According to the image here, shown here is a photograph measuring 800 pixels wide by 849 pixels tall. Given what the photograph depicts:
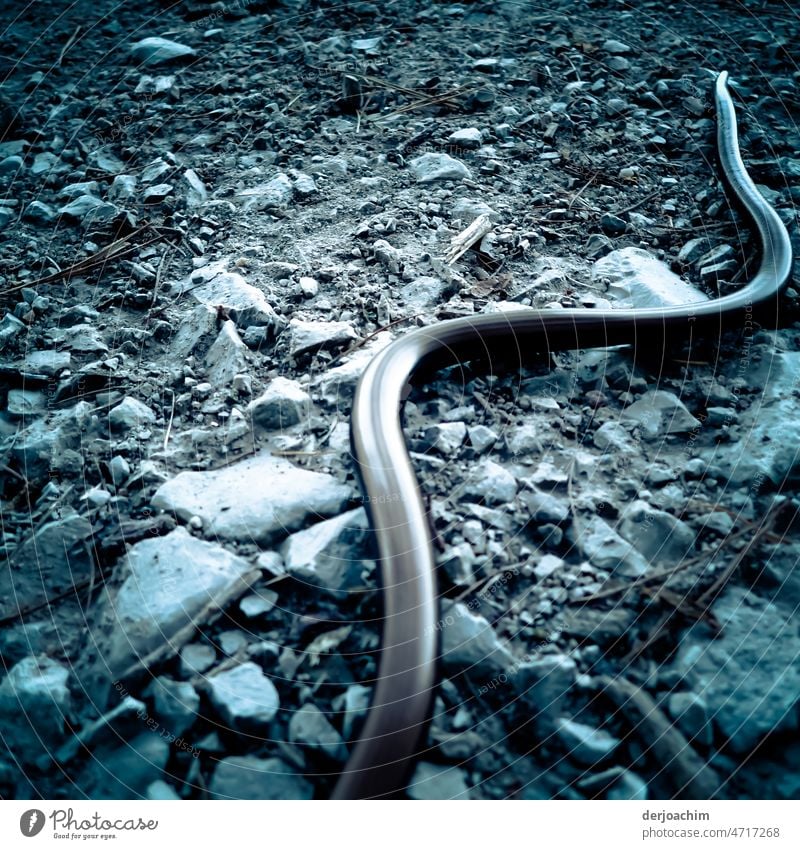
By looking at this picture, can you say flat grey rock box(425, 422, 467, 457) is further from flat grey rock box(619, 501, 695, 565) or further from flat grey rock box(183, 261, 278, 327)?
flat grey rock box(183, 261, 278, 327)

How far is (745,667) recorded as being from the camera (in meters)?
1.11

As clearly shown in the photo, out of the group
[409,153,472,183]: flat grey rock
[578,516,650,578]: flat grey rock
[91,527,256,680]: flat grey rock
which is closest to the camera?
[91,527,256,680]: flat grey rock

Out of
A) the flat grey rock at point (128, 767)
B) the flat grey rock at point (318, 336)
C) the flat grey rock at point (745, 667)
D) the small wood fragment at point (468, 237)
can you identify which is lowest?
the flat grey rock at point (128, 767)

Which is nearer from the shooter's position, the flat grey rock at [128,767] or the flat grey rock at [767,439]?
the flat grey rock at [128,767]

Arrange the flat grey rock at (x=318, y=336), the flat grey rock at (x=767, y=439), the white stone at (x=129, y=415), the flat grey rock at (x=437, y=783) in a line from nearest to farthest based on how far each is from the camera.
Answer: the flat grey rock at (x=437, y=783)
the flat grey rock at (x=767, y=439)
the white stone at (x=129, y=415)
the flat grey rock at (x=318, y=336)

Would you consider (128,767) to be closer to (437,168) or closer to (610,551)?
(610,551)

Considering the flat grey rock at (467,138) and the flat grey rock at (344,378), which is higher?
the flat grey rock at (467,138)

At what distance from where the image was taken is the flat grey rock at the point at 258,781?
3.28ft

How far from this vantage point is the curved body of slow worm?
1.01 m

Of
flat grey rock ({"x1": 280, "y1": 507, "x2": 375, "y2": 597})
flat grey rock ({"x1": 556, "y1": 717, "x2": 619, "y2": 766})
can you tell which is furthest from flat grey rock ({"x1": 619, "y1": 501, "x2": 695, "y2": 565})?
flat grey rock ({"x1": 280, "y1": 507, "x2": 375, "y2": 597})

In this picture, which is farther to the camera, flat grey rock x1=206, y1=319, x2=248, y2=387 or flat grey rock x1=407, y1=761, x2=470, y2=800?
flat grey rock x1=206, y1=319, x2=248, y2=387

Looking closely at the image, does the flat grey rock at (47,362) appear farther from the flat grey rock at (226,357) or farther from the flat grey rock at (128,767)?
the flat grey rock at (128,767)

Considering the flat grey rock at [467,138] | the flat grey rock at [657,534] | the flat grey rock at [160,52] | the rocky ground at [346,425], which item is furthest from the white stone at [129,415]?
the flat grey rock at [160,52]

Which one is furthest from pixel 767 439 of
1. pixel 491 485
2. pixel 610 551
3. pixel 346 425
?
pixel 346 425
